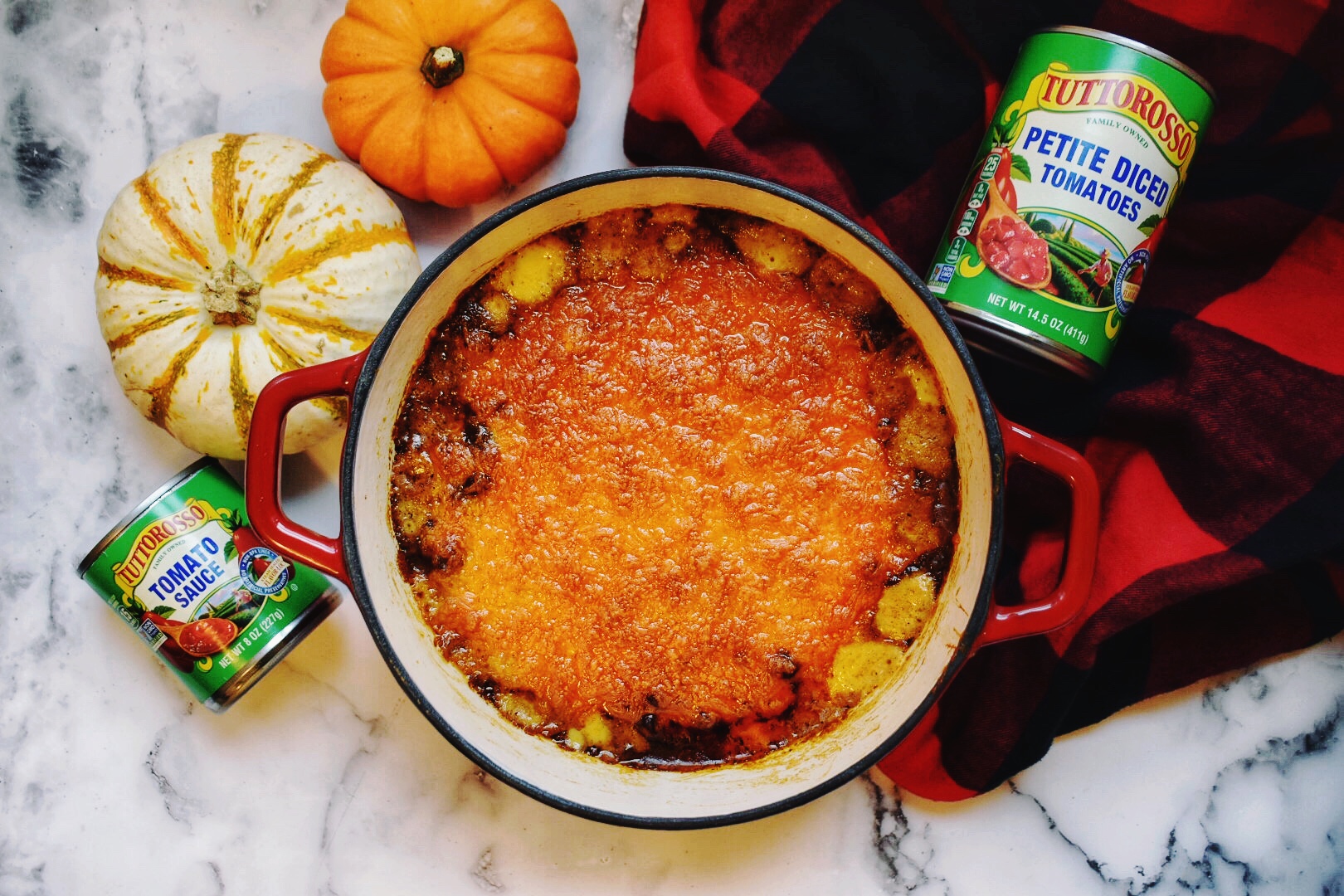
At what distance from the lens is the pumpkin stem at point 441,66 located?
1220mm

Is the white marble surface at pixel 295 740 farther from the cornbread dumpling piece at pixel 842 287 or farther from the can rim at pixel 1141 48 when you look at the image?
the can rim at pixel 1141 48

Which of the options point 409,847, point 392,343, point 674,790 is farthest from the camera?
point 409,847

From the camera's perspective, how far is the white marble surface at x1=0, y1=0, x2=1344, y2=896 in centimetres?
138

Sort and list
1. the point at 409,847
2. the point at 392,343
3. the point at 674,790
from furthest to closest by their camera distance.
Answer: the point at 409,847 → the point at 674,790 → the point at 392,343

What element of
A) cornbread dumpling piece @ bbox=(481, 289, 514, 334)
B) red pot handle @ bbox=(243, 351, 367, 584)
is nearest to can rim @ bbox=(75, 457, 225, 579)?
red pot handle @ bbox=(243, 351, 367, 584)

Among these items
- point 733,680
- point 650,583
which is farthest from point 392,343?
point 733,680

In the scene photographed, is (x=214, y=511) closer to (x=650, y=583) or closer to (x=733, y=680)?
(x=650, y=583)

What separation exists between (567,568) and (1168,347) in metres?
0.86

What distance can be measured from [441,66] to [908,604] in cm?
90

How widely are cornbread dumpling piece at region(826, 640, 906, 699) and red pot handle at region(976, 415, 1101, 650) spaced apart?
0.17 m

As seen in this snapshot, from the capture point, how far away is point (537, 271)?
124cm

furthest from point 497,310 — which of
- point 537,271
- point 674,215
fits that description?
point 674,215

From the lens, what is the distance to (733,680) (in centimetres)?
124

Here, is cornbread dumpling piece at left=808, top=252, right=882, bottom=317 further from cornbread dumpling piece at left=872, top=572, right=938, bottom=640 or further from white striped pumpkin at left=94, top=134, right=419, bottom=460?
white striped pumpkin at left=94, top=134, right=419, bottom=460
